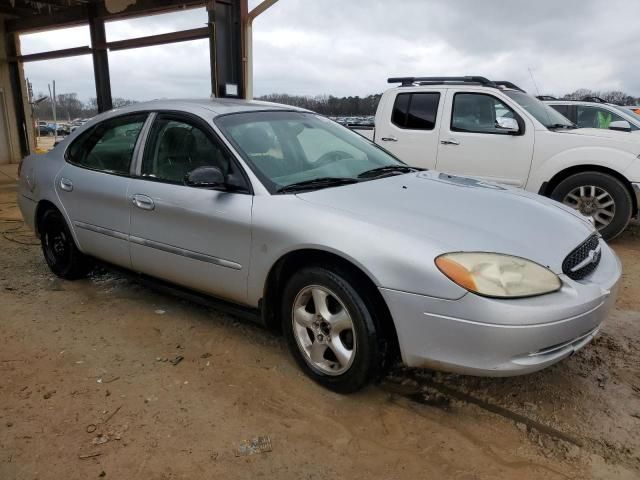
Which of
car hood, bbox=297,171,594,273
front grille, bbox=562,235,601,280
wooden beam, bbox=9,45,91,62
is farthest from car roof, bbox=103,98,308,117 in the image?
wooden beam, bbox=9,45,91,62

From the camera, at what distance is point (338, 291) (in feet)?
8.48

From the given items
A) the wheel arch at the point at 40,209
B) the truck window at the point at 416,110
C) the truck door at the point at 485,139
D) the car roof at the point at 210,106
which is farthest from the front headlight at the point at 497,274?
the truck window at the point at 416,110

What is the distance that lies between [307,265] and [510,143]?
14.2 feet

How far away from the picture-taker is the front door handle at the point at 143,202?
3447mm

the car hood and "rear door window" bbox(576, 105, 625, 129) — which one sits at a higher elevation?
"rear door window" bbox(576, 105, 625, 129)

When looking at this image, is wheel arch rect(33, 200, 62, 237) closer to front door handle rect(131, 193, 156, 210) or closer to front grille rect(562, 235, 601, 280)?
front door handle rect(131, 193, 156, 210)

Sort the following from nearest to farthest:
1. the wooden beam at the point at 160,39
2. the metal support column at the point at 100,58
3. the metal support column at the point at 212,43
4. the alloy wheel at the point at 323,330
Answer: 1. the alloy wheel at the point at 323,330
2. the metal support column at the point at 212,43
3. the wooden beam at the point at 160,39
4. the metal support column at the point at 100,58

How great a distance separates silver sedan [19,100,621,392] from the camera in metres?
2.30

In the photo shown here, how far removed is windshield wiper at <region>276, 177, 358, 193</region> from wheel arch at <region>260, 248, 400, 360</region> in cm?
40

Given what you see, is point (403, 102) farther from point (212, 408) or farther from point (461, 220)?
point (212, 408)

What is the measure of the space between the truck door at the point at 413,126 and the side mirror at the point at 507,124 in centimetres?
76

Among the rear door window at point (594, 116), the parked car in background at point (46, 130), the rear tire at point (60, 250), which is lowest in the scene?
the parked car in background at point (46, 130)

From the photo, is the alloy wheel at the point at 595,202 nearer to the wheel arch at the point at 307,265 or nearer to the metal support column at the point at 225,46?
the wheel arch at the point at 307,265

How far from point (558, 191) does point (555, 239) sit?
3.76 meters
